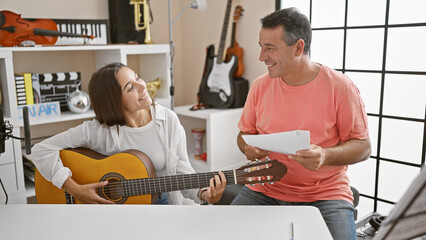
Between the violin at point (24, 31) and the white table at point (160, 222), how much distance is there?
1567mm

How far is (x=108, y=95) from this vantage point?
173 cm

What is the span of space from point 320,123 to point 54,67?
2194 mm

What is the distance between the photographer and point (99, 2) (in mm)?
3127

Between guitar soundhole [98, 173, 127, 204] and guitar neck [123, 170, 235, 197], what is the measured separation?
0.07ft

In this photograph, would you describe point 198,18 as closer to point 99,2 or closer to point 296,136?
point 99,2

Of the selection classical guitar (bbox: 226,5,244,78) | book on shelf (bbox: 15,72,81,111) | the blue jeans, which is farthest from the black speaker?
the blue jeans

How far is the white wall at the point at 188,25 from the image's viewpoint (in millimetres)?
2910

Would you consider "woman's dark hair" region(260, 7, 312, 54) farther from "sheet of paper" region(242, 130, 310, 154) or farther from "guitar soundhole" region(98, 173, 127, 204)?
"guitar soundhole" region(98, 173, 127, 204)

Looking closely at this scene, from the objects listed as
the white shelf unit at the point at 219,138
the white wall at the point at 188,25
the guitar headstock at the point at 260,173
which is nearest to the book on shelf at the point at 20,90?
the white wall at the point at 188,25


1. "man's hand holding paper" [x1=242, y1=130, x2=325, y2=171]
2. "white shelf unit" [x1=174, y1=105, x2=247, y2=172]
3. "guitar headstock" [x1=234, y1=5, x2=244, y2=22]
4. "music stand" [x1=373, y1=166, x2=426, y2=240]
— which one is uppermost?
"guitar headstock" [x1=234, y1=5, x2=244, y2=22]

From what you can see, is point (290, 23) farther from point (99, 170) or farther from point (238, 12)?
point (238, 12)

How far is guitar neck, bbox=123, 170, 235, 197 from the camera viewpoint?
149cm

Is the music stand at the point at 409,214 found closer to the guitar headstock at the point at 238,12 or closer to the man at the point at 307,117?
the man at the point at 307,117

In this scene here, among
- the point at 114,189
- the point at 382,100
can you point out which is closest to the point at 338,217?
the point at 114,189
